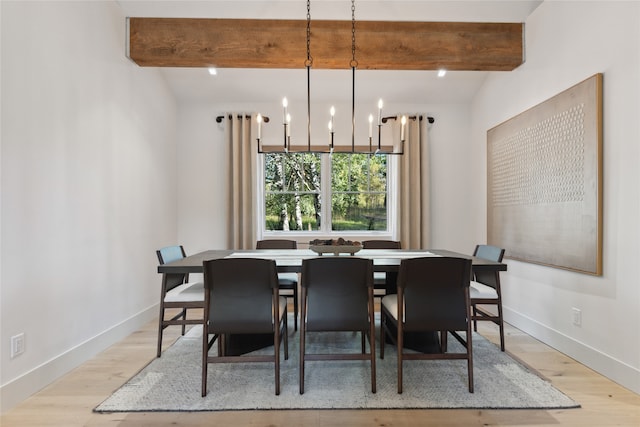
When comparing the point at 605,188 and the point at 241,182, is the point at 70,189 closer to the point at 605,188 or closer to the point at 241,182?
the point at 241,182

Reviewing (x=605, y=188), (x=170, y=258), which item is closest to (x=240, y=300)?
(x=170, y=258)

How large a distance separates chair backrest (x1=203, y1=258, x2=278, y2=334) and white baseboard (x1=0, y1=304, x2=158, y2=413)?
1140mm

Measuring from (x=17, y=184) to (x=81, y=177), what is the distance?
59 cm

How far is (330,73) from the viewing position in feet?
12.9

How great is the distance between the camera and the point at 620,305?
2.22 metres

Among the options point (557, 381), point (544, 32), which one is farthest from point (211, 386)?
point (544, 32)

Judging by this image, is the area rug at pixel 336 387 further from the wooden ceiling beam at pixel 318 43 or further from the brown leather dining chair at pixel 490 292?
the wooden ceiling beam at pixel 318 43

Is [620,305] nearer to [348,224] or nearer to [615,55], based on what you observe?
[615,55]

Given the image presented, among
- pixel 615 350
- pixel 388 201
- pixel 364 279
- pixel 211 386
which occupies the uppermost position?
pixel 388 201

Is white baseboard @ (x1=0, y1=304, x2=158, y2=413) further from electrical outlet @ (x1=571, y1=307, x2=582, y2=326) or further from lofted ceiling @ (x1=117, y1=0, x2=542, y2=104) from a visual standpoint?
electrical outlet @ (x1=571, y1=307, x2=582, y2=326)

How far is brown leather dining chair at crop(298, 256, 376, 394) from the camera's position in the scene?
6.72 ft

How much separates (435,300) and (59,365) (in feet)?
8.31

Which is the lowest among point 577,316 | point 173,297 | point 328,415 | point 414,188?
point 328,415

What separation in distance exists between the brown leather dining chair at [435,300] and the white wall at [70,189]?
2.26m
